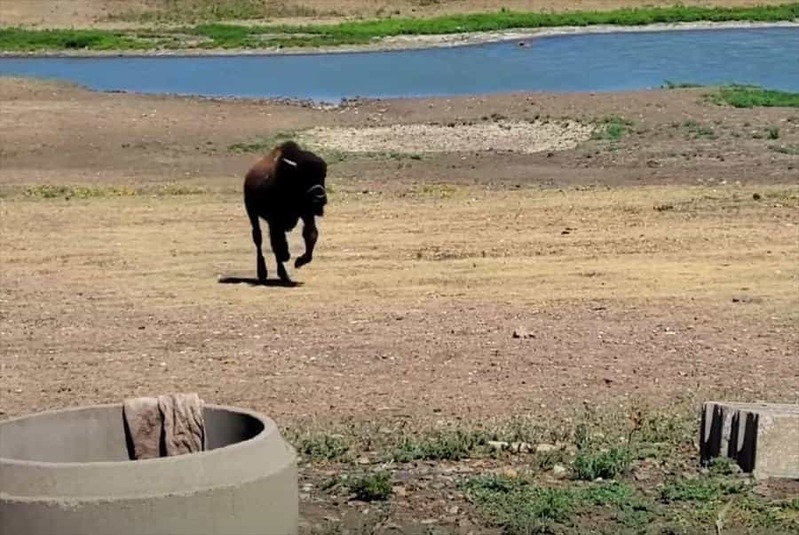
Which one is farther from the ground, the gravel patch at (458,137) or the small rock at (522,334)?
the small rock at (522,334)

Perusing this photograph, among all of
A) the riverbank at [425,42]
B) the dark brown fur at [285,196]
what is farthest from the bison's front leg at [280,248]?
the riverbank at [425,42]

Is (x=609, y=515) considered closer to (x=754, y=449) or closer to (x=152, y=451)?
(x=754, y=449)

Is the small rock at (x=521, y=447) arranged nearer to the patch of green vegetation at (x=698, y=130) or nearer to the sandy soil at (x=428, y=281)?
the sandy soil at (x=428, y=281)

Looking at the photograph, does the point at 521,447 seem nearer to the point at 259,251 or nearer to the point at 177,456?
the point at 177,456

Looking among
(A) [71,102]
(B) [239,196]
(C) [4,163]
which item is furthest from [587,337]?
(A) [71,102]

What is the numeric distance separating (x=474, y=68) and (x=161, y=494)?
131ft

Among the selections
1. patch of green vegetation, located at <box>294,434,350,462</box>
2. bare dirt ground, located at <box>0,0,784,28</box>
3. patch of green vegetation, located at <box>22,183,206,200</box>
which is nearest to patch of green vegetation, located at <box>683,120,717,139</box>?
patch of green vegetation, located at <box>22,183,206,200</box>

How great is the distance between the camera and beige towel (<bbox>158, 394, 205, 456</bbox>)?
19.8ft

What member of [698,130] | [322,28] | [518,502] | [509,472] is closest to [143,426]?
[518,502]

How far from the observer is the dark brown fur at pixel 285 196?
1385 cm

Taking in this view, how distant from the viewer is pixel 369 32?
185ft

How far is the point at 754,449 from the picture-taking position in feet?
25.7

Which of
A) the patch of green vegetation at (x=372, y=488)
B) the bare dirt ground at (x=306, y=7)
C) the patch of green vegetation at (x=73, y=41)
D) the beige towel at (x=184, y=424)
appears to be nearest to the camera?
the beige towel at (x=184, y=424)

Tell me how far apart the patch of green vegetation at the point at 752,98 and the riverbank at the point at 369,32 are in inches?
879
